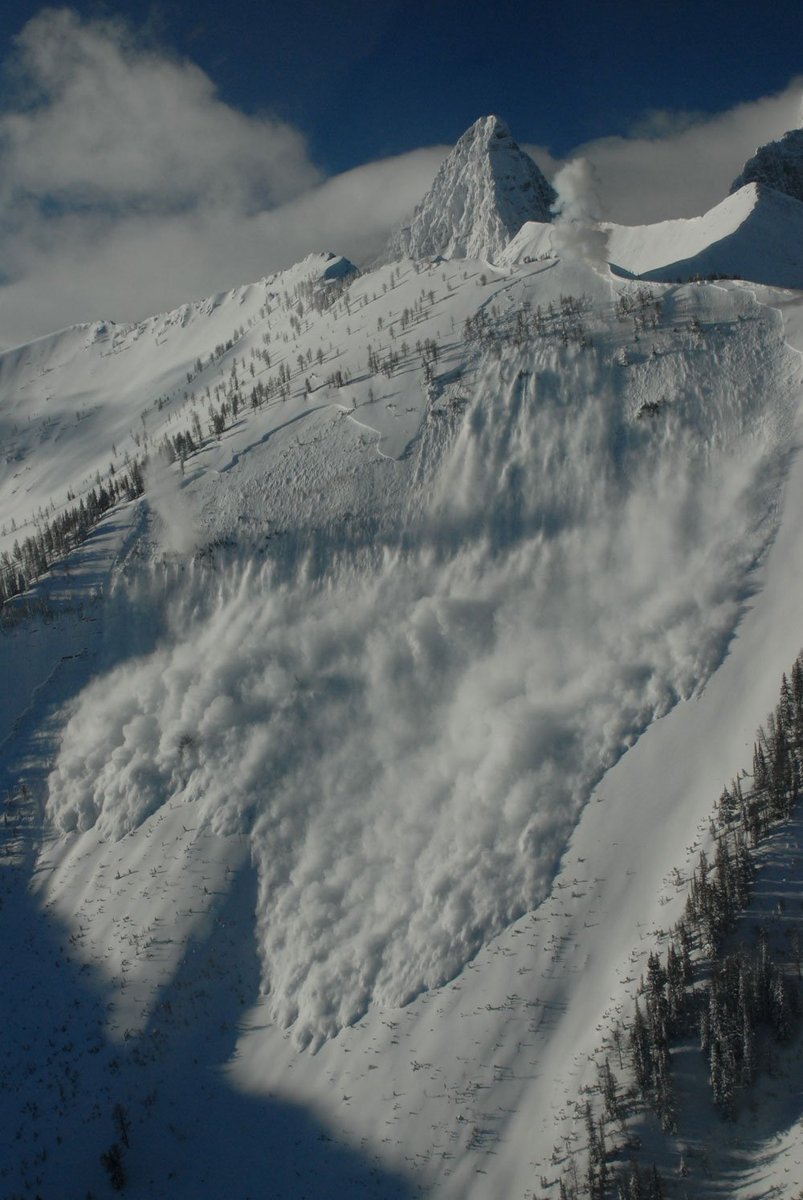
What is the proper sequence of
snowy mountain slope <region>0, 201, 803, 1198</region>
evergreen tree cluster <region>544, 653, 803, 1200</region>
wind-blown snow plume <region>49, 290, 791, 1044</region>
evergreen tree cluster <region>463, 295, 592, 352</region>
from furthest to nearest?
evergreen tree cluster <region>463, 295, 592, 352</region> → wind-blown snow plume <region>49, 290, 791, 1044</region> → snowy mountain slope <region>0, 201, 803, 1198</region> → evergreen tree cluster <region>544, 653, 803, 1200</region>

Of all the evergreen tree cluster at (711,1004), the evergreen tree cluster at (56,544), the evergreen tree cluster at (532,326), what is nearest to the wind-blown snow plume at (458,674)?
the evergreen tree cluster at (532,326)

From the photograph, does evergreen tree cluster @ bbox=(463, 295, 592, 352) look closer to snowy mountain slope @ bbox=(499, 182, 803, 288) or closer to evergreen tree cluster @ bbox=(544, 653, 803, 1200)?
snowy mountain slope @ bbox=(499, 182, 803, 288)

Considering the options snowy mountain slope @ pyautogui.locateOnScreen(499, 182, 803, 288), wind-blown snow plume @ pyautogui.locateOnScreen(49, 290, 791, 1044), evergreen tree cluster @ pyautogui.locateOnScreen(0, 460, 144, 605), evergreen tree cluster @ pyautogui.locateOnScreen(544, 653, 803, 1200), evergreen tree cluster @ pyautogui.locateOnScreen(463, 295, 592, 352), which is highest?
snowy mountain slope @ pyautogui.locateOnScreen(499, 182, 803, 288)

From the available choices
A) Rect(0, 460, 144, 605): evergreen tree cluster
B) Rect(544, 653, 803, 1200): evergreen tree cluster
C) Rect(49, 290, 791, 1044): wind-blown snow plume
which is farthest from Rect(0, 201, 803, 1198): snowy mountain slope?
Rect(0, 460, 144, 605): evergreen tree cluster

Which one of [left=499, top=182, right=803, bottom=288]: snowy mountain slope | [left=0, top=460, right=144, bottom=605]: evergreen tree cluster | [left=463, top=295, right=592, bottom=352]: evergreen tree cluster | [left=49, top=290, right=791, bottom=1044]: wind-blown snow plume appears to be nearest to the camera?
[left=49, top=290, right=791, bottom=1044]: wind-blown snow plume

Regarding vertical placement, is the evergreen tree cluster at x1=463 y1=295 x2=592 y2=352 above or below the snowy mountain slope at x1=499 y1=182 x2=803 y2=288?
below

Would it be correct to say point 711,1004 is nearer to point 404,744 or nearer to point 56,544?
point 404,744

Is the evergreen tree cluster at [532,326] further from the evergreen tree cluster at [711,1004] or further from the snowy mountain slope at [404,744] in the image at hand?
the evergreen tree cluster at [711,1004]

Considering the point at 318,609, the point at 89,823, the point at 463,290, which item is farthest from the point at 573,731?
the point at 463,290
